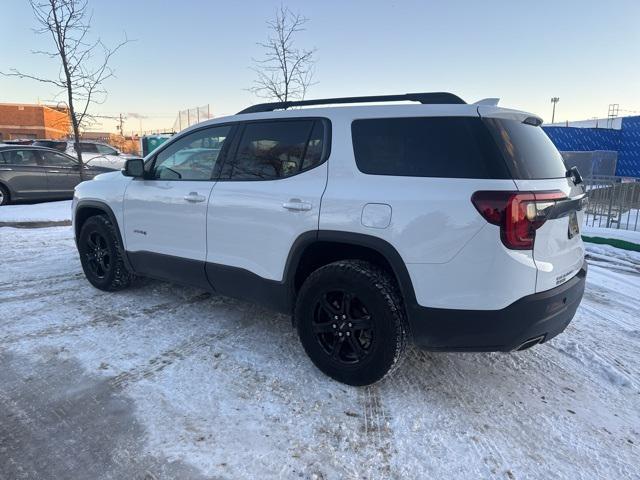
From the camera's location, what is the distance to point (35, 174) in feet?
37.3

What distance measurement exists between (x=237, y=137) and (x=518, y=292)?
243 cm

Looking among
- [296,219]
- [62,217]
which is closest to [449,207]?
[296,219]

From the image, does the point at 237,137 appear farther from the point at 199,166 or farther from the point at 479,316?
the point at 479,316

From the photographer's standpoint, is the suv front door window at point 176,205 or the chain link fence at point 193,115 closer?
the suv front door window at point 176,205

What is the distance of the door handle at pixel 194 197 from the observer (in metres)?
3.71

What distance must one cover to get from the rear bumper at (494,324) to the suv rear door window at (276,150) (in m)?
1.32

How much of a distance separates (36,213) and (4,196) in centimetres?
227

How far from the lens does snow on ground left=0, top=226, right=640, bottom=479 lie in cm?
233

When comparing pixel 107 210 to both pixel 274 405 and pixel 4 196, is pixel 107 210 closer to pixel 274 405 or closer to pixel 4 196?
pixel 274 405

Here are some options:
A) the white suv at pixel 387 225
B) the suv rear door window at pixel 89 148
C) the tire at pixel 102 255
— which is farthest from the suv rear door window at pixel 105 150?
the white suv at pixel 387 225

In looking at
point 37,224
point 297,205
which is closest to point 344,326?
point 297,205

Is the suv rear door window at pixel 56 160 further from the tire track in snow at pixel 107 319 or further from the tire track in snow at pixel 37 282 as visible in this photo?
the tire track in snow at pixel 107 319

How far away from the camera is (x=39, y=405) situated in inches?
109

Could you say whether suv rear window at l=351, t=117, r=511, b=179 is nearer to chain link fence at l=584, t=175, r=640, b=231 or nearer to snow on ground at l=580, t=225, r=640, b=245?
snow on ground at l=580, t=225, r=640, b=245
